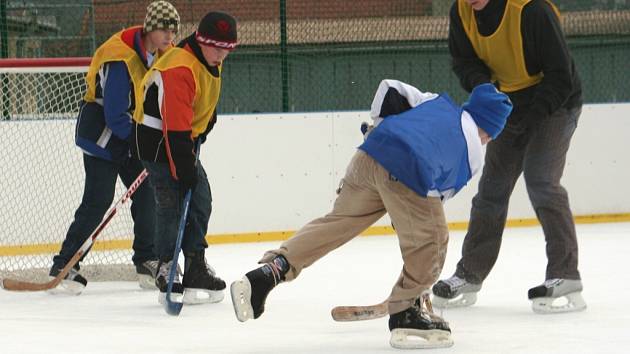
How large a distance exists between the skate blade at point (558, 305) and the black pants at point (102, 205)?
158 cm

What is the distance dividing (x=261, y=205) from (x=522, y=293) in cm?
235

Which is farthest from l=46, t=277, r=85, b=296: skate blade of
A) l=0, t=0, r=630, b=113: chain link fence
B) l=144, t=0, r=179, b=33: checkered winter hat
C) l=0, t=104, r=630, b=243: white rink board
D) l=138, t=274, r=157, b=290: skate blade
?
l=0, t=0, r=630, b=113: chain link fence

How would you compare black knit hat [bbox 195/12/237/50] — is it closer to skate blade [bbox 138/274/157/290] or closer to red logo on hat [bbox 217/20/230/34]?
red logo on hat [bbox 217/20/230/34]

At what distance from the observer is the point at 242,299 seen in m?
3.45

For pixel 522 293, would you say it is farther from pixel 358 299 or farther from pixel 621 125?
pixel 621 125

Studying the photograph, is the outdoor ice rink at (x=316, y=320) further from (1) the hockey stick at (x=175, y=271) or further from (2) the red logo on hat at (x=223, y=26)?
(2) the red logo on hat at (x=223, y=26)

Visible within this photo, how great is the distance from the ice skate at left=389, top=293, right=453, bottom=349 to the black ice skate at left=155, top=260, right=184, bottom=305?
98 cm

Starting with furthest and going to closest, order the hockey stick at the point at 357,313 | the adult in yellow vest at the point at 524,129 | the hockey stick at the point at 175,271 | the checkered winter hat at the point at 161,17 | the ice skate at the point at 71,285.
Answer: the ice skate at the point at 71,285 → the checkered winter hat at the point at 161,17 → the hockey stick at the point at 175,271 → the adult in yellow vest at the point at 524,129 → the hockey stick at the point at 357,313

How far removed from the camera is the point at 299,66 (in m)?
6.93

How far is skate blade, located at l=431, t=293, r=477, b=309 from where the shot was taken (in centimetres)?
430

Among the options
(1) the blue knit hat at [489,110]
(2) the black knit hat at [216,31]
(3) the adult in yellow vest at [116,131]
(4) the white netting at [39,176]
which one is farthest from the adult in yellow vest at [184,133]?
(4) the white netting at [39,176]

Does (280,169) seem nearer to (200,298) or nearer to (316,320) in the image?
(200,298)

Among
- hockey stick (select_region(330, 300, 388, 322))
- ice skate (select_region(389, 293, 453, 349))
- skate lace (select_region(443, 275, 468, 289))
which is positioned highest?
ice skate (select_region(389, 293, 453, 349))

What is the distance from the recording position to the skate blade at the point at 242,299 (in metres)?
3.44
